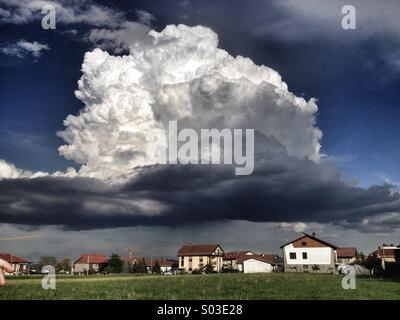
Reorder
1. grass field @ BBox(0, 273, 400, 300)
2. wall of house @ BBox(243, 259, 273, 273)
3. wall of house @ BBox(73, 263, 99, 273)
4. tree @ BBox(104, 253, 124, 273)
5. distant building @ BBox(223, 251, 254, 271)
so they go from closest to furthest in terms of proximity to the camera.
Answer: grass field @ BBox(0, 273, 400, 300) < tree @ BBox(104, 253, 124, 273) < wall of house @ BBox(243, 259, 273, 273) < distant building @ BBox(223, 251, 254, 271) < wall of house @ BBox(73, 263, 99, 273)

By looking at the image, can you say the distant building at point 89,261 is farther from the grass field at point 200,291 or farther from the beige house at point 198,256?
the grass field at point 200,291

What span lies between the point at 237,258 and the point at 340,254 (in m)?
38.5

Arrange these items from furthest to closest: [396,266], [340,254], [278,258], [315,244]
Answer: [278,258] < [340,254] < [315,244] < [396,266]

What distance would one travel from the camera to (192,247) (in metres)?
134

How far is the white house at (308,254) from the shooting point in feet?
300

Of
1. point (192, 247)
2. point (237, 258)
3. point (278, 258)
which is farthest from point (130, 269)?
point (278, 258)

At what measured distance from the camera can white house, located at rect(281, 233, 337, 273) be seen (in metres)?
91.4

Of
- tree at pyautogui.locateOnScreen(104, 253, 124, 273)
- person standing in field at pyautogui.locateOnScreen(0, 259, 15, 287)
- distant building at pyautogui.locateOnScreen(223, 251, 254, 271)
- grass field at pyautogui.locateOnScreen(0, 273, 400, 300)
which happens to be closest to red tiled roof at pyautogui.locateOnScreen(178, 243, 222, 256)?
distant building at pyautogui.locateOnScreen(223, 251, 254, 271)

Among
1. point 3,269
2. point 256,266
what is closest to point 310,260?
point 256,266

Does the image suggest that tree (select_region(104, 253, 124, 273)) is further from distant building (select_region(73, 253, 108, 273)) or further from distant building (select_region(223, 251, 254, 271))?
distant building (select_region(73, 253, 108, 273))

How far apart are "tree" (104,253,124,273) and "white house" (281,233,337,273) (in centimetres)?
3936

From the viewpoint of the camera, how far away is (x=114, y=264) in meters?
99.4

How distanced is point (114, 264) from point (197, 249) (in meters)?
39.1
